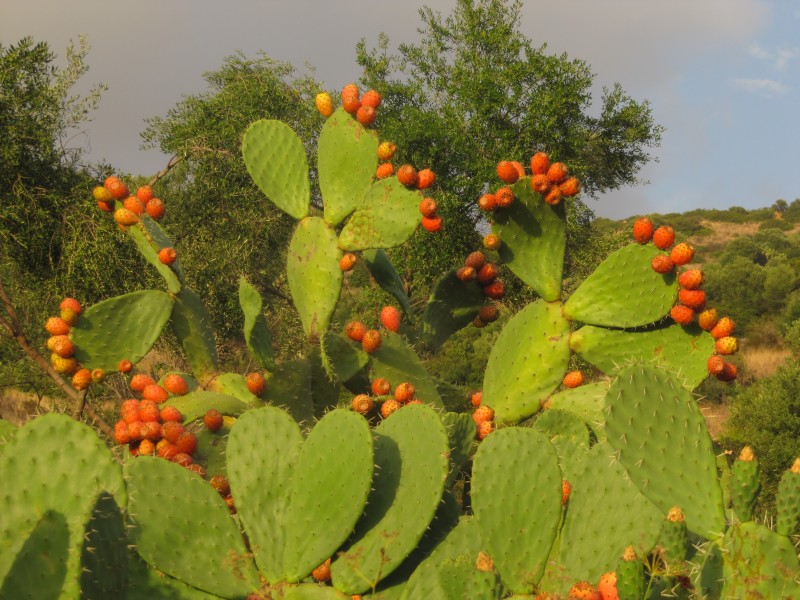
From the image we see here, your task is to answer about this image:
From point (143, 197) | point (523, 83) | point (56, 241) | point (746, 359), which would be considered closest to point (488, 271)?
point (143, 197)

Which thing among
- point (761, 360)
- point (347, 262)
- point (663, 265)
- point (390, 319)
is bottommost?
point (390, 319)

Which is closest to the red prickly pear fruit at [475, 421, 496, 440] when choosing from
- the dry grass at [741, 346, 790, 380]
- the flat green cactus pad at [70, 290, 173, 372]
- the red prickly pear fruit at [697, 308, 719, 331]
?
the red prickly pear fruit at [697, 308, 719, 331]

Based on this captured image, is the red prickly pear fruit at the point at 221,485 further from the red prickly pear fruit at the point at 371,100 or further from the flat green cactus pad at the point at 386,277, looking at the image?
the red prickly pear fruit at the point at 371,100

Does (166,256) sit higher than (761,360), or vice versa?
(761,360)

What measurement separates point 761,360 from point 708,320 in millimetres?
20807

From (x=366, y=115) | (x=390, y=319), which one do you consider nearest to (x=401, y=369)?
(x=390, y=319)

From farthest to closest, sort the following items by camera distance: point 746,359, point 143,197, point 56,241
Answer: point 746,359
point 56,241
point 143,197

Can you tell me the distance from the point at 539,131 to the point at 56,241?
7069 mm

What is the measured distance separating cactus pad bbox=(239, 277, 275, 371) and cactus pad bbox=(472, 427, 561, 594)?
129 centimetres

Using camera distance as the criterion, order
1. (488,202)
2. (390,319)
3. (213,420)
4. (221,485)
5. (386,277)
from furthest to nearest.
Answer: (386,277) < (390,319) < (488,202) < (213,420) < (221,485)

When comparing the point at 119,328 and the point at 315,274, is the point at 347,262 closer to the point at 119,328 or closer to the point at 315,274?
the point at 315,274

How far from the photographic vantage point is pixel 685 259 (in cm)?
326

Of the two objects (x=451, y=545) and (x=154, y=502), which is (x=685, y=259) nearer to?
(x=451, y=545)

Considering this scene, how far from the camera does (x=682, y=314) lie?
3266mm
